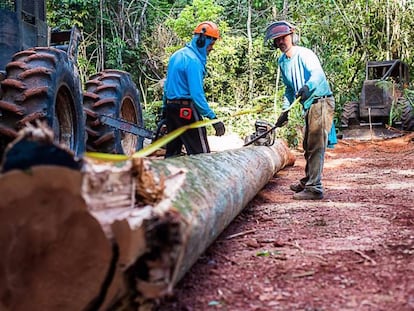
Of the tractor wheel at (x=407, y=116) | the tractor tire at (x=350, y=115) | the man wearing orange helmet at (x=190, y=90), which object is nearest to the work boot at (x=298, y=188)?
the man wearing orange helmet at (x=190, y=90)

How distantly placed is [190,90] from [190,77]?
6.2 inches

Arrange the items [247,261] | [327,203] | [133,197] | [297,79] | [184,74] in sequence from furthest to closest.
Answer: [184,74] < [297,79] < [327,203] < [247,261] < [133,197]

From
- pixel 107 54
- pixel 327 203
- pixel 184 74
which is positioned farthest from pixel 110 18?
pixel 327 203

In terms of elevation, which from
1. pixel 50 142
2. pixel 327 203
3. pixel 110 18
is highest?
pixel 110 18

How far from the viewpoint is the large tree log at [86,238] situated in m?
2.03

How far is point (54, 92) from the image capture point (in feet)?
17.8

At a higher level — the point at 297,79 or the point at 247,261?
the point at 297,79

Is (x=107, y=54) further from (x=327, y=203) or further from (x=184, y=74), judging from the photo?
(x=327, y=203)

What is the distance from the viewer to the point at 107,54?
1864cm

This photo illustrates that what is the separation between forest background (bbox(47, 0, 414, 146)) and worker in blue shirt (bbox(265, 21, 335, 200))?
10148 millimetres

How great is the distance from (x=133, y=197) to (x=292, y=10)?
17654mm

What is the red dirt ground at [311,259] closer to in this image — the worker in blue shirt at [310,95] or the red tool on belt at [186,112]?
the worker in blue shirt at [310,95]

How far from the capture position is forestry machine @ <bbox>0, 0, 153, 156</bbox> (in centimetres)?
515

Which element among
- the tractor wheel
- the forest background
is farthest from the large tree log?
the tractor wheel
